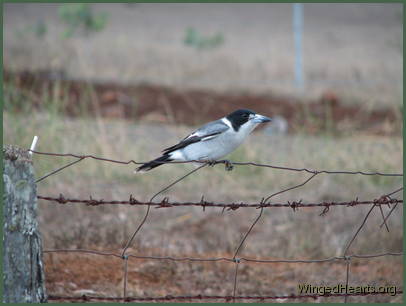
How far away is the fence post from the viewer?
3.31 metres

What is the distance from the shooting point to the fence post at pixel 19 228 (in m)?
3.31

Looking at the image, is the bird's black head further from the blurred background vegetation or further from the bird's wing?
the blurred background vegetation

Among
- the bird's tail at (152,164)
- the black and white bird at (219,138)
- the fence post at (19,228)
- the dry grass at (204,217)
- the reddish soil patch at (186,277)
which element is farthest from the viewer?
the dry grass at (204,217)

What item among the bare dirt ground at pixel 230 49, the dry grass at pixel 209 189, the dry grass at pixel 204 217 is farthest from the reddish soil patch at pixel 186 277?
the bare dirt ground at pixel 230 49

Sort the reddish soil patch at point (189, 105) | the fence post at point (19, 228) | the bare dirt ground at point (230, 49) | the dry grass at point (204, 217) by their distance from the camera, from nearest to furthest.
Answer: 1. the fence post at point (19, 228)
2. the dry grass at point (204, 217)
3. the reddish soil patch at point (189, 105)
4. the bare dirt ground at point (230, 49)

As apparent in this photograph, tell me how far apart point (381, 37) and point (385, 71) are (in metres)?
6.38

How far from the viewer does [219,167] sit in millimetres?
9320

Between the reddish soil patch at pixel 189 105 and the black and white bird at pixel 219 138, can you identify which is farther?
the reddish soil patch at pixel 189 105

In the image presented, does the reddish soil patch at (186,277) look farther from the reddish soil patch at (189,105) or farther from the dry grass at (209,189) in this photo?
the reddish soil patch at (189,105)

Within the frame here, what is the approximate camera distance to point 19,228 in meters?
3.32

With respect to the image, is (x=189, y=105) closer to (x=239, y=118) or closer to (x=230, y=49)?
(x=230, y=49)

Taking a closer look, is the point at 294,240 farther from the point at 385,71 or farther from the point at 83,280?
the point at 385,71

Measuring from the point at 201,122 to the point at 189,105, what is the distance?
1790 millimetres

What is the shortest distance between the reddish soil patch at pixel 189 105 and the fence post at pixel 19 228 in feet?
34.4
